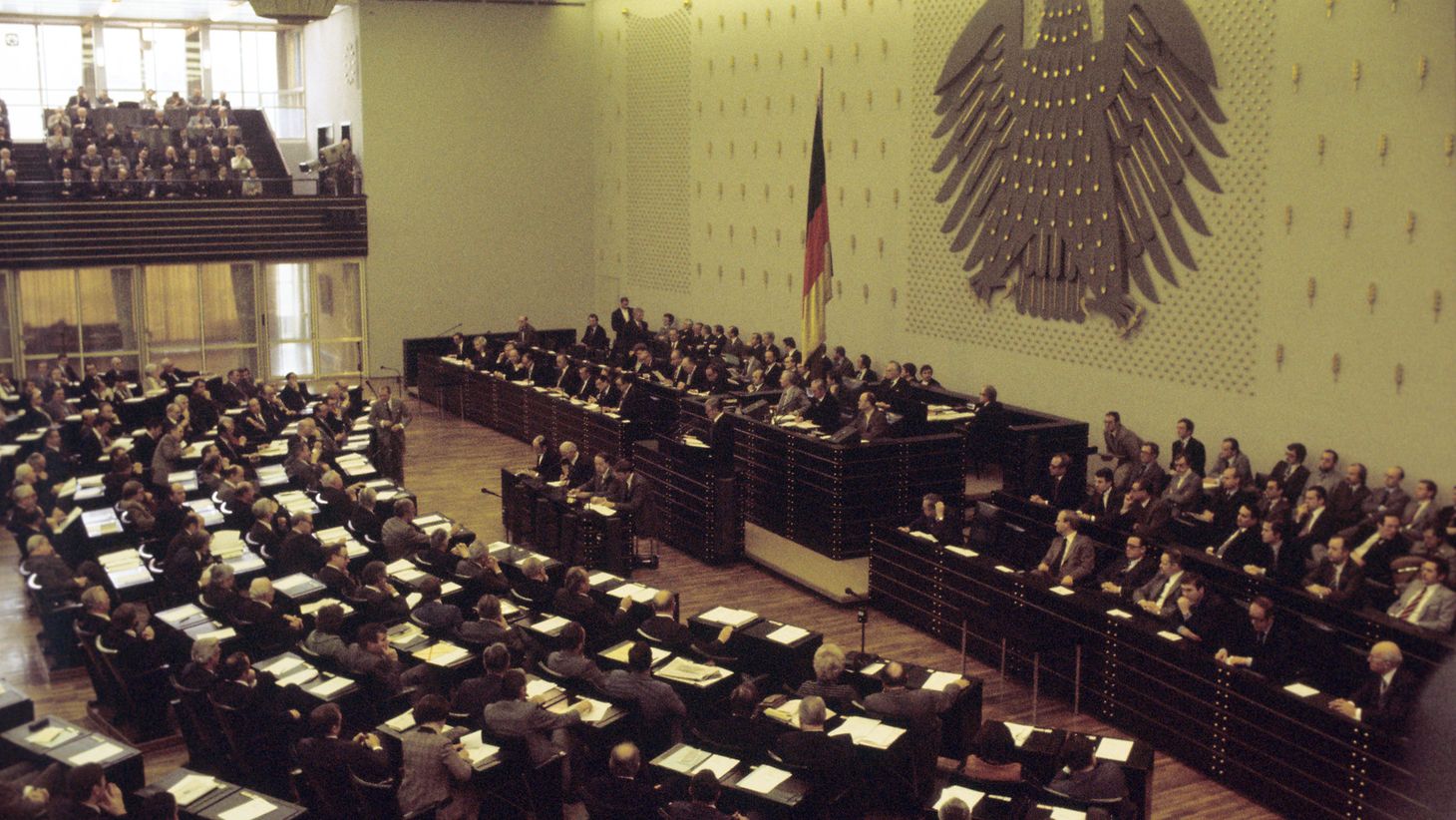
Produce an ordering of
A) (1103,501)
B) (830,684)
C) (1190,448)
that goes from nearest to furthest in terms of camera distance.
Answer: (830,684) < (1103,501) < (1190,448)

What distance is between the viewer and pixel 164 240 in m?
24.1

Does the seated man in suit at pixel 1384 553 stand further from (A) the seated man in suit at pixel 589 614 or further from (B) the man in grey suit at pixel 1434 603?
(A) the seated man in suit at pixel 589 614

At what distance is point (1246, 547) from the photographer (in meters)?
11.1

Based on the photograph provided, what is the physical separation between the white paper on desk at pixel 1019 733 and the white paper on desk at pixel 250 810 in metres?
4.48

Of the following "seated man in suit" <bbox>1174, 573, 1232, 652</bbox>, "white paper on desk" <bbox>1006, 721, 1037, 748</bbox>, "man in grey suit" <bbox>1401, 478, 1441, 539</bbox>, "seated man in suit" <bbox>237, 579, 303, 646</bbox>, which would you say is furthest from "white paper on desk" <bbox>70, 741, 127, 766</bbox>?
"man in grey suit" <bbox>1401, 478, 1441, 539</bbox>

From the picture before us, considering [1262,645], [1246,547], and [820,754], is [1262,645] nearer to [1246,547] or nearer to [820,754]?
[1246,547]

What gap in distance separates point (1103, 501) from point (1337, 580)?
2.58 m

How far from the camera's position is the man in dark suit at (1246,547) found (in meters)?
11.1

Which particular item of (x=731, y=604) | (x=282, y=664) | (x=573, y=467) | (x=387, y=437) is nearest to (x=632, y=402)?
(x=573, y=467)

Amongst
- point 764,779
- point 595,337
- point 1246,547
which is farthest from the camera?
point 595,337

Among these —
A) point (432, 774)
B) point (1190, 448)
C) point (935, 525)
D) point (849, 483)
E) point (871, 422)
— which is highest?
point (871, 422)

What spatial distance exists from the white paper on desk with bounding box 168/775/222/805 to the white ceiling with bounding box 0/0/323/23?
70.3 ft

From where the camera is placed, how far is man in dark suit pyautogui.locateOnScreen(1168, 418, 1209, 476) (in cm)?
1445

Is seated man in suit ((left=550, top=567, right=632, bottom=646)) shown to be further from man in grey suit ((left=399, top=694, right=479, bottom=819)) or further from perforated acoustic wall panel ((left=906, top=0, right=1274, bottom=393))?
perforated acoustic wall panel ((left=906, top=0, right=1274, bottom=393))
